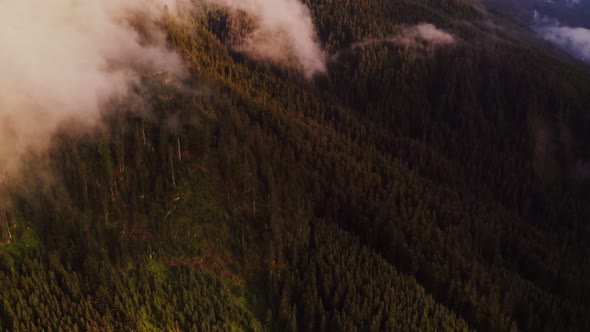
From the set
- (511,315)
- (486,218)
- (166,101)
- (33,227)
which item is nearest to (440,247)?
(511,315)

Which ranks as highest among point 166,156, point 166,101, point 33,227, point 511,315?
point 166,101

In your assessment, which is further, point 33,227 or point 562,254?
point 562,254

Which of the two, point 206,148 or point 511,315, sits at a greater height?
point 206,148

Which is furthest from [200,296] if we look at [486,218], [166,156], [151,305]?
[486,218]

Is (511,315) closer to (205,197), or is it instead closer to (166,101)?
(205,197)

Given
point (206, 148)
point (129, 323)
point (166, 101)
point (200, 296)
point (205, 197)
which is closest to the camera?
point (129, 323)

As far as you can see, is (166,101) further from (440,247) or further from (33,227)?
(440,247)

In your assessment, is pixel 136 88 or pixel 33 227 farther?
pixel 136 88

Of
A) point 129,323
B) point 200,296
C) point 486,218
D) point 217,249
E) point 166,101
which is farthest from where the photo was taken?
point 486,218

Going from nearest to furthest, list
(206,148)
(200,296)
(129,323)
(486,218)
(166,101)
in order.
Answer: (129,323) < (200,296) < (206,148) < (166,101) < (486,218)
